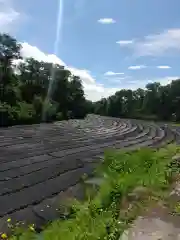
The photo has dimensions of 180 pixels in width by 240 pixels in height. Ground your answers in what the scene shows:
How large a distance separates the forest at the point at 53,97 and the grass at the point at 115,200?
73.4 feet

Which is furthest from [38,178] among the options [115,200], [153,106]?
[153,106]

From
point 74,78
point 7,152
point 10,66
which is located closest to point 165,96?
point 74,78

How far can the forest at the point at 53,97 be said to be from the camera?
34.3 m

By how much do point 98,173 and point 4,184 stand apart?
1.52 metres

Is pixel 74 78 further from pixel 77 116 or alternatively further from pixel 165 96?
pixel 165 96

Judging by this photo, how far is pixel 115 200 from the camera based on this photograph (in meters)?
3.88

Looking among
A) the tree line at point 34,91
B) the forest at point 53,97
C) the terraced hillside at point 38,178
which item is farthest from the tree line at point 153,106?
the terraced hillside at point 38,178

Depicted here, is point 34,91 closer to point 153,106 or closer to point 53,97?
point 53,97

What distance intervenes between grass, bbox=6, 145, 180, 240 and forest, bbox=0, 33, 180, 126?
2238 cm

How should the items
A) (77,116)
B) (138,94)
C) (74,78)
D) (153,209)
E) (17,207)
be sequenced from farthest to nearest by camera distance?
(138,94)
(74,78)
(77,116)
(153,209)
(17,207)

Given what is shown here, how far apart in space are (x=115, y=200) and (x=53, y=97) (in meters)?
50.0

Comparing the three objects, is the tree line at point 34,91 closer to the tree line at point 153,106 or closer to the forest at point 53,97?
the forest at point 53,97

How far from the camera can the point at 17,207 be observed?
3.32m

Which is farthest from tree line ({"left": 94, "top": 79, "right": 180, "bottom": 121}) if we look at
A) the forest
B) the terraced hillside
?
the terraced hillside
